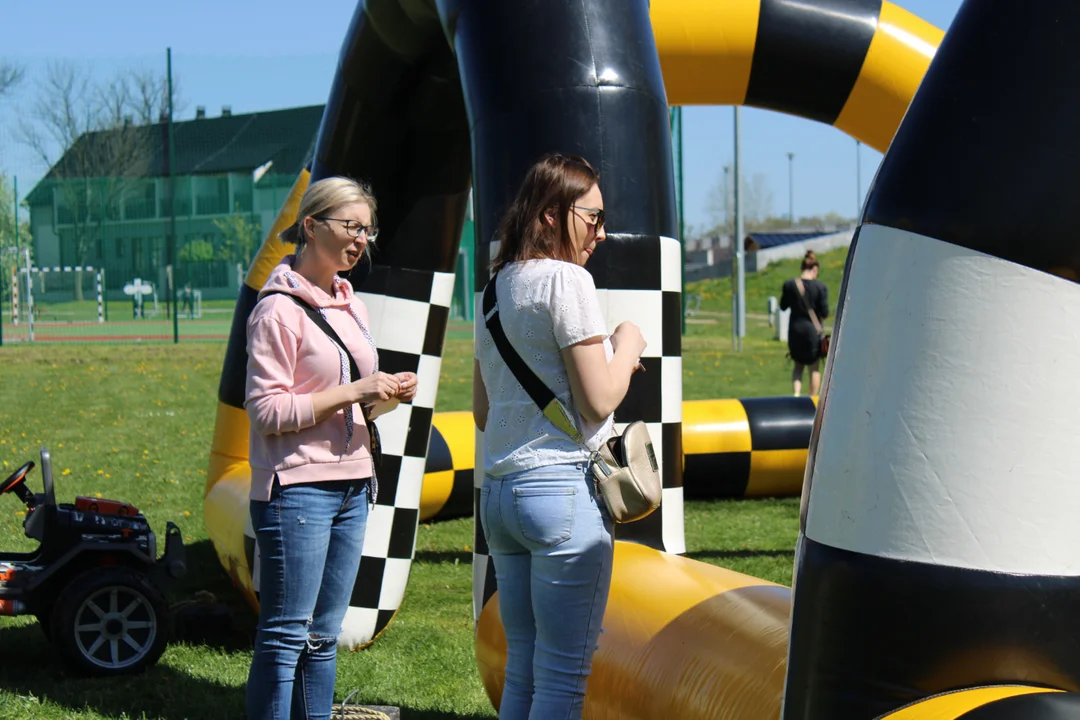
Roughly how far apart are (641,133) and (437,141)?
129 centimetres

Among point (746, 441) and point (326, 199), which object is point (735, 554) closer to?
point (746, 441)

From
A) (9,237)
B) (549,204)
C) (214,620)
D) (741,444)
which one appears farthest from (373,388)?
(9,237)

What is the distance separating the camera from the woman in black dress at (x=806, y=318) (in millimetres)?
10227

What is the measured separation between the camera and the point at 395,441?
424 centimetres

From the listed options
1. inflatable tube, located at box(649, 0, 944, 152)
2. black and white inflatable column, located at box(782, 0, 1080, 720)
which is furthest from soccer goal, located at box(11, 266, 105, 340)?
black and white inflatable column, located at box(782, 0, 1080, 720)

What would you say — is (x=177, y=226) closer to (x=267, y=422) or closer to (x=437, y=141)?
(x=437, y=141)

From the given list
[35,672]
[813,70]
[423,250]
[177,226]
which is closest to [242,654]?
[35,672]

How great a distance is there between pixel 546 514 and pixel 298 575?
2.60ft

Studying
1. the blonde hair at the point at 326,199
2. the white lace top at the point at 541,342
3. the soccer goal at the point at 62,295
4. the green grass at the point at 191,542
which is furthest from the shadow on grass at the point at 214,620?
the soccer goal at the point at 62,295

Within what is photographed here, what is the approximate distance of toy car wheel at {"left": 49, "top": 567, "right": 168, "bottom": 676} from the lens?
149 inches

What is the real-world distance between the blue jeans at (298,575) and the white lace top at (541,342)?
0.62m

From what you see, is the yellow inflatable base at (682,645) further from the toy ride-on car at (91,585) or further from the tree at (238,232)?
the tree at (238,232)

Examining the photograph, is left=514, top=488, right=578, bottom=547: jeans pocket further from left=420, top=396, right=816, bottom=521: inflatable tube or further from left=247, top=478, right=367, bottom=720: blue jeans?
left=420, top=396, right=816, bottom=521: inflatable tube

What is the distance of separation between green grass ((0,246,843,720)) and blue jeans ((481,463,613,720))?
1.35 meters
